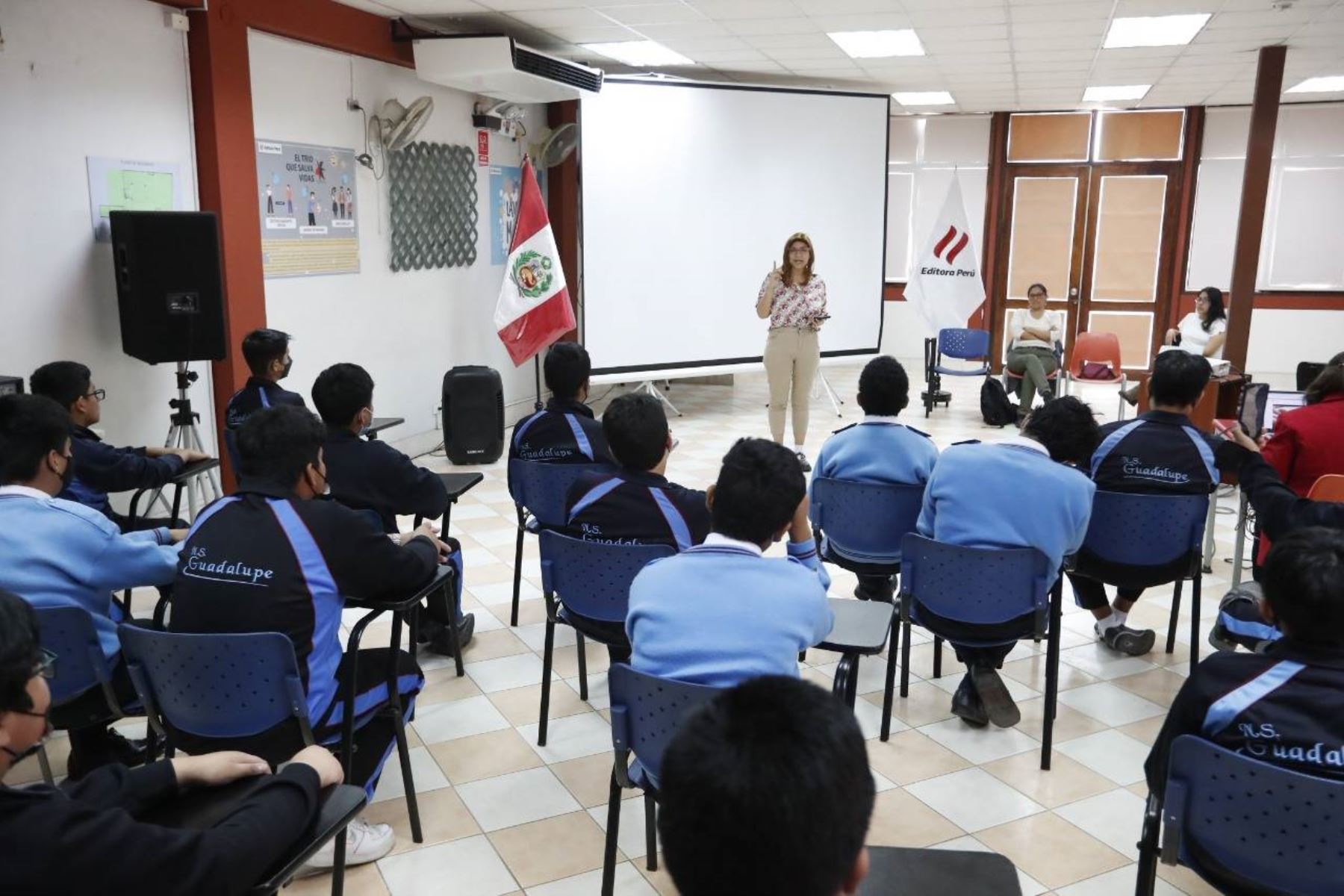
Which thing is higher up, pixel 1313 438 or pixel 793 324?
pixel 793 324

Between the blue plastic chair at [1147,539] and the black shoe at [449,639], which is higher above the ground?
the blue plastic chair at [1147,539]

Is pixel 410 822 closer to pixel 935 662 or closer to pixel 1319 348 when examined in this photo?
pixel 935 662

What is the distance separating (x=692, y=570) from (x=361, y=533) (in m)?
0.82

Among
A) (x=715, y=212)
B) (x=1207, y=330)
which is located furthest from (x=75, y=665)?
(x=1207, y=330)

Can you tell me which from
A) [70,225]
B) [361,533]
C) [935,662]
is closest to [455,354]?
[70,225]

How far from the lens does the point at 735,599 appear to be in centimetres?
193

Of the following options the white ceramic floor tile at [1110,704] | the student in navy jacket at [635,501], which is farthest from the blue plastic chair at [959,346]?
the student in navy jacket at [635,501]

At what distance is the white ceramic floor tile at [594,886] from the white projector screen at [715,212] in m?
5.92

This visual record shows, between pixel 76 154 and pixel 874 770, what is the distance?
4480 millimetres

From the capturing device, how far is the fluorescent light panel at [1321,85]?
8.66m

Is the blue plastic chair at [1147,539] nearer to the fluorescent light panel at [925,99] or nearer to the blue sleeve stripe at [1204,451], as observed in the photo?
the blue sleeve stripe at [1204,451]

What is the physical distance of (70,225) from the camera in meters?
4.53

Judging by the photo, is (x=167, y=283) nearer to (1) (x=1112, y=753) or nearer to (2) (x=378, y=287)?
(2) (x=378, y=287)

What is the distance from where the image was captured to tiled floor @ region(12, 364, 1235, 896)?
2.53 metres
